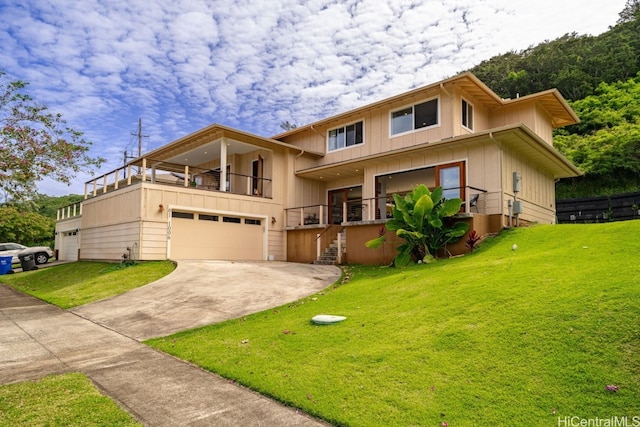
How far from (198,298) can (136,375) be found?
189 inches

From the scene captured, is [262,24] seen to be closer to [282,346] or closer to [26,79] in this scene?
[26,79]

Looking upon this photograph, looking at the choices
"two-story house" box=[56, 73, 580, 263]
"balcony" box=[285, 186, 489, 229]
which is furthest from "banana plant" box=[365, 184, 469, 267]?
"balcony" box=[285, 186, 489, 229]

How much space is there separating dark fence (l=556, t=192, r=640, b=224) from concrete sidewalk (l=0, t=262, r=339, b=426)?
19270 mm

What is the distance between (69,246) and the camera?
23.9 m

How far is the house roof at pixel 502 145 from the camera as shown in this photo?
12859 mm

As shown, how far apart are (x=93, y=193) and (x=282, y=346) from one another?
60.8 feet

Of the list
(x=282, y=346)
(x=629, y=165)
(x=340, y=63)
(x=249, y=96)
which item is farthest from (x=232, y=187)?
(x=629, y=165)

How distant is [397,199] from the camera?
12.1 meters

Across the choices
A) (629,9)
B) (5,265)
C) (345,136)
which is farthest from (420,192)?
(629,9)

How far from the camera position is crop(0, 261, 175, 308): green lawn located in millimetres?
11242

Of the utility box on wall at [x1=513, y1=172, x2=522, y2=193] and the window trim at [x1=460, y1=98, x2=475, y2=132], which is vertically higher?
the window trim at [x1=460, y1=98, x2=475, y2=132]


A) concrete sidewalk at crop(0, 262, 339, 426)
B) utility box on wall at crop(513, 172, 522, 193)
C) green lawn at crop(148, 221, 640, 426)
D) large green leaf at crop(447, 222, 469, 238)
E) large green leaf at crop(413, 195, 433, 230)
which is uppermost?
utility box on wall at crop(513, 172, 522, 193)

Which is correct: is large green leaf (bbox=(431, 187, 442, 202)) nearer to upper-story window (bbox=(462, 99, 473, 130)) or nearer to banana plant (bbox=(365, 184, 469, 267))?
banana plant (bbox=(365, 184, 469, 267))

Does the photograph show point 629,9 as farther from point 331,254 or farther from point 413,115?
point 331,254
